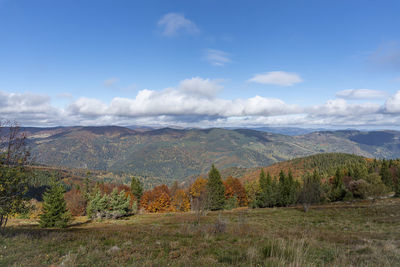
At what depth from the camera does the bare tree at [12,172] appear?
1088cm

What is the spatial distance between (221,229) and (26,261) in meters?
10.9

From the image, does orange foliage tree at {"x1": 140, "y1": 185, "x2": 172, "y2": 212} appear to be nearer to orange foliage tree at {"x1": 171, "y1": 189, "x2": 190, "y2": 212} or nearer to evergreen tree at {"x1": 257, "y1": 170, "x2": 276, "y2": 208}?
orange foliage tree at {"x1": 171, "y1": 189, "x2": 190, "y2": 212}

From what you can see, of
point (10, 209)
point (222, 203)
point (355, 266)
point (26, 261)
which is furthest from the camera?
point (222, 203)

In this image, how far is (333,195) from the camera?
69.6m

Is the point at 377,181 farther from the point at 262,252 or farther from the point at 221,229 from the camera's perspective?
the point at 262,252

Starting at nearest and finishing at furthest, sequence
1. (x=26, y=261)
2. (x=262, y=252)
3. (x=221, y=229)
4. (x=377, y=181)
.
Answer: (x=26, y=261)
(x=262, y=252)
(x=221, y=229)
(x=377, y=181)

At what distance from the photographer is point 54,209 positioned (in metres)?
38.5

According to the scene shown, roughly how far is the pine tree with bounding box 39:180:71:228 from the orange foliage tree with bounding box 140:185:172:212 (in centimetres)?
4351

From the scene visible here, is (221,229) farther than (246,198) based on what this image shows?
No

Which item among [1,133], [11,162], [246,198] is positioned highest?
[1,133]

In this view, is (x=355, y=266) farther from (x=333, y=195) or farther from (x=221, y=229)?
(x=333, y=195)

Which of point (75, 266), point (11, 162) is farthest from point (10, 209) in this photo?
point (75, 266)

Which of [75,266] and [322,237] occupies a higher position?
[75,266]

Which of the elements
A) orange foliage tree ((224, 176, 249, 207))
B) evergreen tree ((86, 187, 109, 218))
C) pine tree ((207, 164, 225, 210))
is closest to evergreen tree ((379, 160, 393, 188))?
orange foliage tree ((224, 176, 249, 207))
